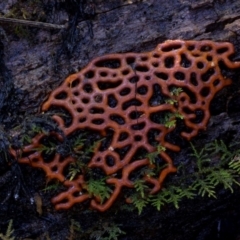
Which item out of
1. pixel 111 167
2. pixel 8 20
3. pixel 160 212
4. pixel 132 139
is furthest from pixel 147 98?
pixel 8 20

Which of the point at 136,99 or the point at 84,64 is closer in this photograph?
the point at 136,99

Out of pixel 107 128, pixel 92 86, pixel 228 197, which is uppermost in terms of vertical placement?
pixel 92 86

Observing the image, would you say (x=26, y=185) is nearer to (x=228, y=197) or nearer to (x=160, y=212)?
(x=160, y=212)

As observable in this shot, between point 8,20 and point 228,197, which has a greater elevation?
point 8,20

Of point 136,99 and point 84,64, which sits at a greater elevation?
point 84,64
